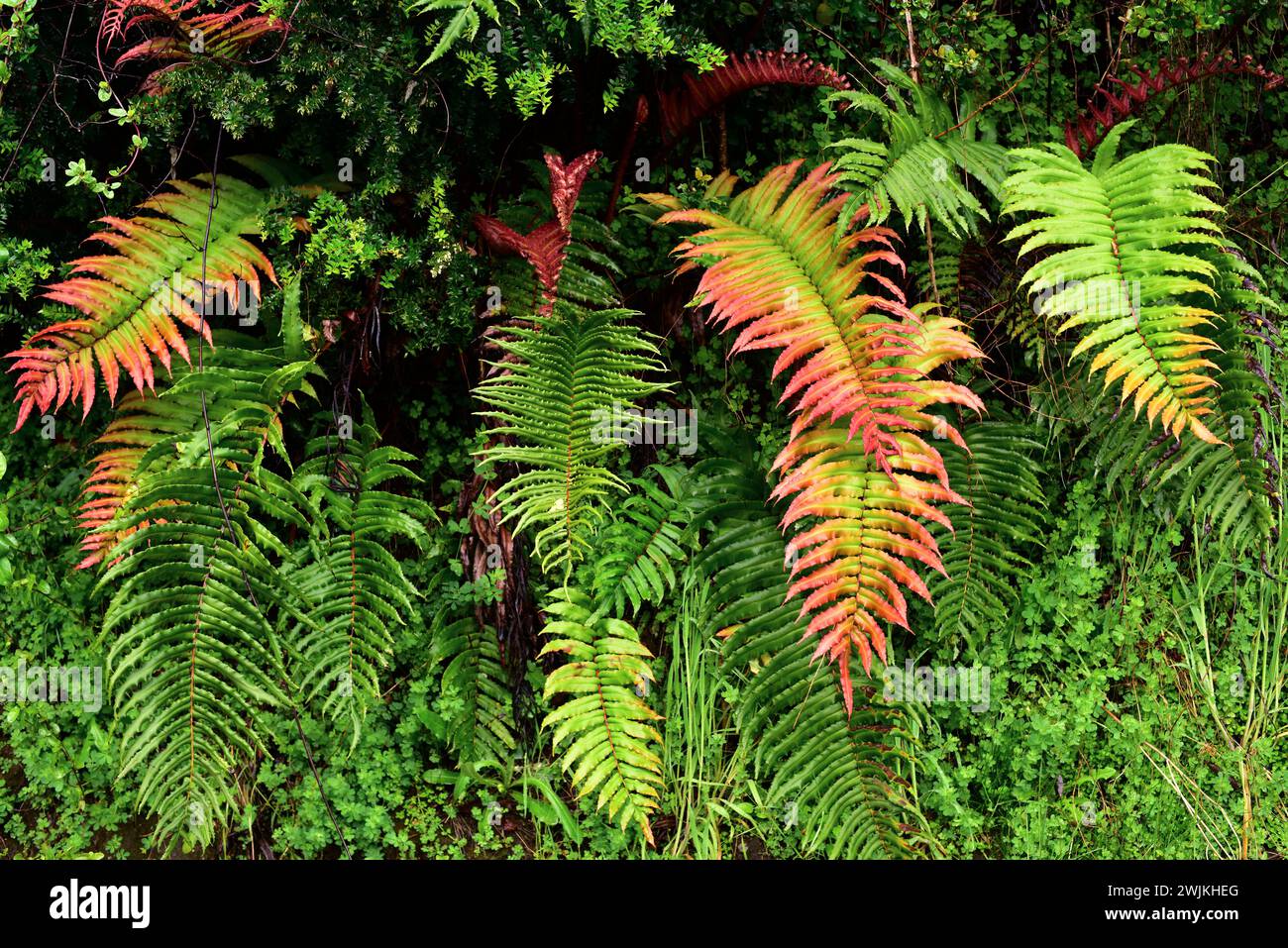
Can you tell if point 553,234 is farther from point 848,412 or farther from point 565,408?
point 848,412

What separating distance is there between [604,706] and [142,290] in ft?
6.19

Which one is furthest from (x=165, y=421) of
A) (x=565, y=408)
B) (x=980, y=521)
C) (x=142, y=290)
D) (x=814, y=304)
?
(x=980, y=521)

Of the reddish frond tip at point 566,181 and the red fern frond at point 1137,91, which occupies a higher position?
the red fern frond at point 1137,91

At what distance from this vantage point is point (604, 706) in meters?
3.10

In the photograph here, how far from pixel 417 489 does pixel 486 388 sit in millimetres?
805

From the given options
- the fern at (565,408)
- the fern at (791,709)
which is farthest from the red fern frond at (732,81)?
the fern at (791,709)

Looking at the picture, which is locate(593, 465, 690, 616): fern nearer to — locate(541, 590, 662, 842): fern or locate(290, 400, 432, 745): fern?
locate(541, 590, 662, 842): fern

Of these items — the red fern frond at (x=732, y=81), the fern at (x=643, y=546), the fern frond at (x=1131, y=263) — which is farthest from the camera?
the red fern frond at (x=732, y=81)

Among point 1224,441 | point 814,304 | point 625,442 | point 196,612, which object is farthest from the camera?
point 1224,441

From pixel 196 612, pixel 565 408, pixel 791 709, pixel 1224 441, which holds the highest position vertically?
pixel 565 408

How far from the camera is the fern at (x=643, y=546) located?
325cm

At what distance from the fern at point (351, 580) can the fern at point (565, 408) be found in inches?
15.6

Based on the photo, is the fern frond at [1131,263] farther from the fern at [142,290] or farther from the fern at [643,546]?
the fern at [142,290]
